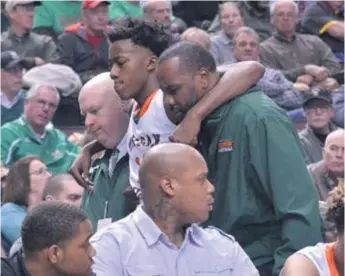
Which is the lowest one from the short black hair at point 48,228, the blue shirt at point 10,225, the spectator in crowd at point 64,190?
the blue shirt at point 10,225

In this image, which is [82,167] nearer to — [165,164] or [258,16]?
[165,164]

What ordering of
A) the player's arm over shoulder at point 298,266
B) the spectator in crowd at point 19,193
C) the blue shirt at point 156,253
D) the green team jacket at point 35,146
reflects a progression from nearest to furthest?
the blue shirt at point 156,253 < the player's arm over shoulder at point 298,266 < the spectator in crowd at point 19,193 < the green team jacket at point 35,146

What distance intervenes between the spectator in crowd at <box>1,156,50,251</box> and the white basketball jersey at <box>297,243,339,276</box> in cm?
288

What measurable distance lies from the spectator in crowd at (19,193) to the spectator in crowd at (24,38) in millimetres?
3105

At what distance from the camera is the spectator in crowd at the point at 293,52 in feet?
36.2

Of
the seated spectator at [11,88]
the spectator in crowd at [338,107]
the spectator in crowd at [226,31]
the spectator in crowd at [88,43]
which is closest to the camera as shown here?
the seated spectator at [11,88]

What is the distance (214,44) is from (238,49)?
66 cm

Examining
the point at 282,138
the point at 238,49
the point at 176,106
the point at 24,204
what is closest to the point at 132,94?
the point at 176,106

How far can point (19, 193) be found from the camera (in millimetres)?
7367

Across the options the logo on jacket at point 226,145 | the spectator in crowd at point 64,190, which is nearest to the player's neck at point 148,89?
the logo on jacket at point 226,145

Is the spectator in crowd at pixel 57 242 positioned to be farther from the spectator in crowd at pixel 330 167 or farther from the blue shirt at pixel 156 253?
the spectator in crowd at pixel 330 167

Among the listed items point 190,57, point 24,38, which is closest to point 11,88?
point 24,38

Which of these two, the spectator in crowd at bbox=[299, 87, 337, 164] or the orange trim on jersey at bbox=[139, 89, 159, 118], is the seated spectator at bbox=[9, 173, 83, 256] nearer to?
the orange trim on jersey at bbox=[139, 89, 159, 118]

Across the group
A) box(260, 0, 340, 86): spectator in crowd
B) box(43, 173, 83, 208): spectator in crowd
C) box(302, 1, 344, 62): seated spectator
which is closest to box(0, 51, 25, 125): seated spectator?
box(260, 0, 340, 86): spectator in crowd
